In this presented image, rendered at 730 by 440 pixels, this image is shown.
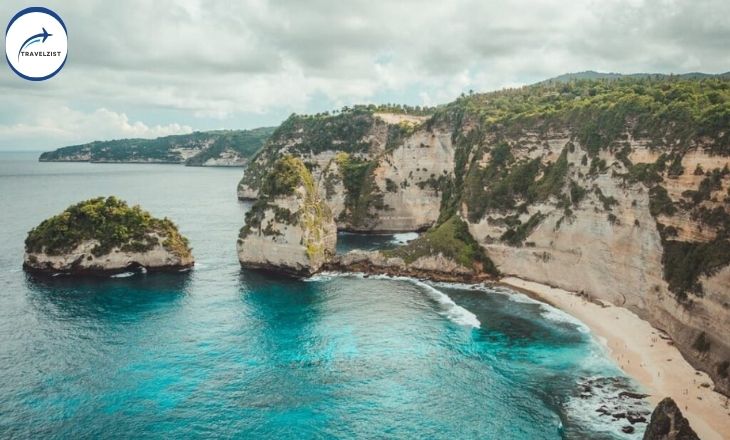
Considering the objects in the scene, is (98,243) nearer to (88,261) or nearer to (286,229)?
(88,261)

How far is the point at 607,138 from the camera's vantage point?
62.4 meters

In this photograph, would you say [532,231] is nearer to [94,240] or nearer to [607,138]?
[607,138]

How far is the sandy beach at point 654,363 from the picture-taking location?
37188 millimetres

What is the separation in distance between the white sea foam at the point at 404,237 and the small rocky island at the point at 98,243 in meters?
41.7

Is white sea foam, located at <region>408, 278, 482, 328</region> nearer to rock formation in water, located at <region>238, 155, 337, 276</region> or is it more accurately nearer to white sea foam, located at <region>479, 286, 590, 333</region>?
white sea foam, located at <region>479, 286, 590, 333</region>

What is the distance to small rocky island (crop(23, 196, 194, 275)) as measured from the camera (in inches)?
2945

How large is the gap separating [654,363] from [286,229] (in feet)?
164

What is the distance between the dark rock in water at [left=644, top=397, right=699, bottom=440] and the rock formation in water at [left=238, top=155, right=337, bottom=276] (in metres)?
51.0

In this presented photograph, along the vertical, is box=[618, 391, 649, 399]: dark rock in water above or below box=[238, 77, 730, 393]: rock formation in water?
below

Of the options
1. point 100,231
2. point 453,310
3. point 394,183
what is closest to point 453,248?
point 453,310

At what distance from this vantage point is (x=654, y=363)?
45562mm

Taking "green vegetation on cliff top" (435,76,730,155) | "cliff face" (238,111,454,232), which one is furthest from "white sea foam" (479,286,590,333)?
"cliff face" (238,111,454,232)

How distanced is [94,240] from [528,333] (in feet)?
199

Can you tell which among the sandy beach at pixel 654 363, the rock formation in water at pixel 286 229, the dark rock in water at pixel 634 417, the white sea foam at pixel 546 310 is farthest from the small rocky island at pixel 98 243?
the dark rock in water at pixel 634 417
